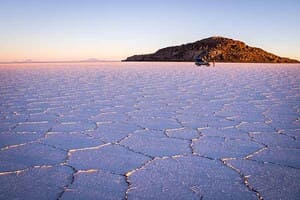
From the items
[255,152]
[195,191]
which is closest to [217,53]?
[255,152]

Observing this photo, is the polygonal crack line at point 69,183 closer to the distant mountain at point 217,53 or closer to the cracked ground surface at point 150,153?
Result: the cracked ground surface at point 150,153

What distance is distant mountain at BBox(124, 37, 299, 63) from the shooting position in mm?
51016

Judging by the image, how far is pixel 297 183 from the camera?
1793 millimetres

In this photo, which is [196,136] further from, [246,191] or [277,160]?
[246,191]

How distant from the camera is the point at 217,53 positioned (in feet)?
169

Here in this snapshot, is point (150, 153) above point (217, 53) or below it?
below

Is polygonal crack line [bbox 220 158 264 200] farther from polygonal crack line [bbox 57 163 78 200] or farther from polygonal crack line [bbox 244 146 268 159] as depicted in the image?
polygonal crack line [bbox 57 163 78 200]

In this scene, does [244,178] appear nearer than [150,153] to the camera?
Yes

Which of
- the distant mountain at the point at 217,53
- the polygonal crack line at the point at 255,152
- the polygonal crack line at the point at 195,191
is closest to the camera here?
the polygonal crack line at the point at 195,191

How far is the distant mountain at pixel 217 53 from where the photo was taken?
51.0 meters

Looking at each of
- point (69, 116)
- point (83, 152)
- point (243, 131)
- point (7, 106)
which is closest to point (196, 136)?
point (243, 131)

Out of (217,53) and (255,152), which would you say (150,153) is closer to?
(255,152)

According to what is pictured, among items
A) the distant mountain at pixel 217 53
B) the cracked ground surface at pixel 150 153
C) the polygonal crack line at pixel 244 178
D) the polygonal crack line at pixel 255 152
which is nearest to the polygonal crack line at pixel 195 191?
the cracked ground surface at pixel 150 153

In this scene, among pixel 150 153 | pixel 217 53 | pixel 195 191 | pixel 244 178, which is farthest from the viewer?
pixel 217 53
